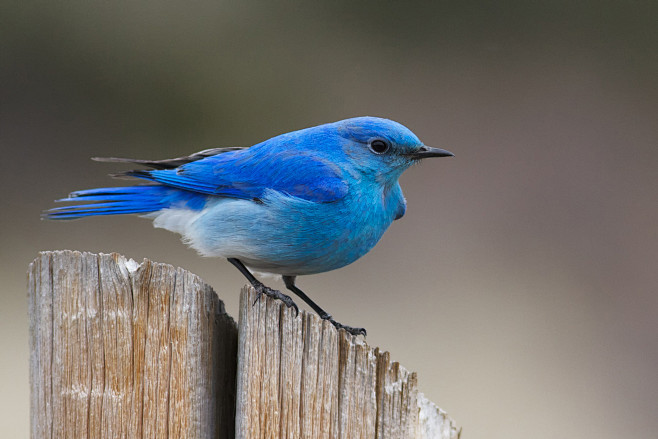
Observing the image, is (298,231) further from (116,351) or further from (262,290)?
(116,351)

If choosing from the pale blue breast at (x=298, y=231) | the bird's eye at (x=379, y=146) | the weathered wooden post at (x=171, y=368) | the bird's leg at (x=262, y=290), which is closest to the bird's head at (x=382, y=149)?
the bird's eye at (x=379, y=146)

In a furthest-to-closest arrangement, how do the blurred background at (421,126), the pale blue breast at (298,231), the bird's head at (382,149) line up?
the blurred background at (421,126), the bird's head at (382,149), the pale blue breast at (298,231)

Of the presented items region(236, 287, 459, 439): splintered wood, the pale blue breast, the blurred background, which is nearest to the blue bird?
the pale blue breast

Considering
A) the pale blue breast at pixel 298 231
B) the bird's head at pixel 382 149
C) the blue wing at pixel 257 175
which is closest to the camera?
the pale blue breast at pixel 298 231

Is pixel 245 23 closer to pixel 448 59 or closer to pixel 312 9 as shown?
pixel 312 9

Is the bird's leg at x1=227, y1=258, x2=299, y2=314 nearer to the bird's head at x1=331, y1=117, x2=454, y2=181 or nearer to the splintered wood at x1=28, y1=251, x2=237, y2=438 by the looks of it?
the splintered wood at x1=28, y1=251, x2=237, y2=438

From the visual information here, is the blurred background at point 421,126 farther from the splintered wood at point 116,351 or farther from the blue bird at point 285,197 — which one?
the splintered wood at point 116,351

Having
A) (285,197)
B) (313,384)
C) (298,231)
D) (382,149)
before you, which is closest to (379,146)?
(382,149)

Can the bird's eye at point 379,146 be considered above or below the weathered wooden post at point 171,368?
above

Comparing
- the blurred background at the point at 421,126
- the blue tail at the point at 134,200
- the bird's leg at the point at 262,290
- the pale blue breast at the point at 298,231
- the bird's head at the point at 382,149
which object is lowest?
the bird's leg at the point at 262,290
